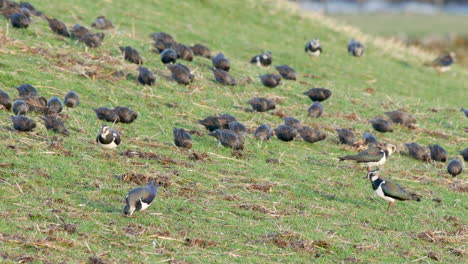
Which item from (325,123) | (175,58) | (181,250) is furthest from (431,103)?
(181,250)

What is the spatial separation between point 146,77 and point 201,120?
2436mm

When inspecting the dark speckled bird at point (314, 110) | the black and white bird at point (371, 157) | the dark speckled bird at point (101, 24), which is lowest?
the dark speckled bird at point (314, 110)

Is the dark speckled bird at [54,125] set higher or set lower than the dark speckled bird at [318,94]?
higher

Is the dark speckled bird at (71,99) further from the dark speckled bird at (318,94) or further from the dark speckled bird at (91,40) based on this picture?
the dark speckled bird at (318,94)

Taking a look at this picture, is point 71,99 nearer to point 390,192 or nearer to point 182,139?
point 182,139

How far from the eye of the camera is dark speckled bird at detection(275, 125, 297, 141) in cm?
1614

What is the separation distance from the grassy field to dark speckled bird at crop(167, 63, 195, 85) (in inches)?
8.0

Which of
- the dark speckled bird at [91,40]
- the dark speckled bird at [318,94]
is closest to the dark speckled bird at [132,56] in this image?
the dark speckled bird at [91,40]

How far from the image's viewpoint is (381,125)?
722 inches

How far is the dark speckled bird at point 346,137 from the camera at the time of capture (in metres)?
16.8

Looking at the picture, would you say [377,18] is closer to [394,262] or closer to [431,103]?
[431,103]

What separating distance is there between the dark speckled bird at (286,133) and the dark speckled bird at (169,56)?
4.59 meters

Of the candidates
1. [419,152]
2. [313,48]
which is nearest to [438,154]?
[419,152]

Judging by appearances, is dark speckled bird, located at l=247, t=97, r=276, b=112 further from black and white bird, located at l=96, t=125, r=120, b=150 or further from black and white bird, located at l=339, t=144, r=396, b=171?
black and white bird, located at l=96, t=125, r=120, b=150
